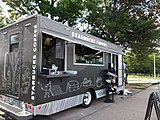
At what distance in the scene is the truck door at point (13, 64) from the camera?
448 centimetres

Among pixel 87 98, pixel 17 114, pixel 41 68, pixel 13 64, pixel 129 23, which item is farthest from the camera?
pixel 129 23

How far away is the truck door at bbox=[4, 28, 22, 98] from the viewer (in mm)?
4476

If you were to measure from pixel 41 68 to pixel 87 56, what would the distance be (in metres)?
2.65

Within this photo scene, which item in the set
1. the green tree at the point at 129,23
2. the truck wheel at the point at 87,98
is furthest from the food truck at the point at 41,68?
the green tree at the point at 129,23

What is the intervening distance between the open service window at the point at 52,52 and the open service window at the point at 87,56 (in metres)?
0.82

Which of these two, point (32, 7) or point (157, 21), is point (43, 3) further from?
point (157, 21)

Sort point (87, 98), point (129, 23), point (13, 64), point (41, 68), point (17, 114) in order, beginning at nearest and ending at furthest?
point (17, 114), point (41, 68), point (13, 64), point (87, 98), point (129, 23)

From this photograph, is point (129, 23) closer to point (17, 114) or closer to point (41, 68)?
point (41, 68)

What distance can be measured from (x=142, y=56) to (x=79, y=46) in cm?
1142

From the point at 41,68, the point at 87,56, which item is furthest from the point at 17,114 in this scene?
the point at 87,56

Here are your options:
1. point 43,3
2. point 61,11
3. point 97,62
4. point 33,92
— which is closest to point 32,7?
point 43,3

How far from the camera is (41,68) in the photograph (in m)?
4.12

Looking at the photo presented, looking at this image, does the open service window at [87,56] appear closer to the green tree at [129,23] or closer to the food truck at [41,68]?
the food truck at [41,68]

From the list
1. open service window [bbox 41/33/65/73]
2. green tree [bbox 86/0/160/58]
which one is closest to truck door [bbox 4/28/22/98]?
open service window [bbox 41/33/65/73]
